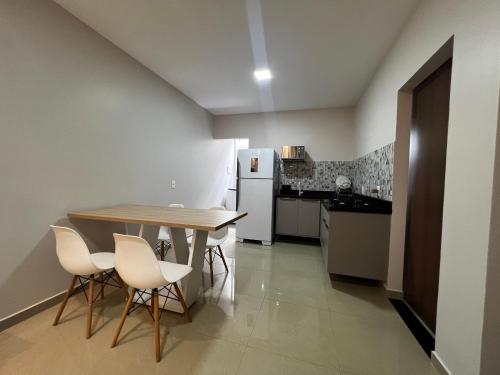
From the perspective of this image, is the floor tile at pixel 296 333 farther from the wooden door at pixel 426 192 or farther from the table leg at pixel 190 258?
the wooden door at pixel 426 192

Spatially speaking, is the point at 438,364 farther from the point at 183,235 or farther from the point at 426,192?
the point at 183,235

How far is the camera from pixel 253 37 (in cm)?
204

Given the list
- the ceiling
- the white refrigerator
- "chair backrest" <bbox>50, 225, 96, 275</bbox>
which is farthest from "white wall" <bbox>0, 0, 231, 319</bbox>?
the white refrigerator

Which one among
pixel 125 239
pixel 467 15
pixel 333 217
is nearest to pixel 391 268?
pixel 333 217

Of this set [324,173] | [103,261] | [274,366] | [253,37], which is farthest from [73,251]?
[324,173]

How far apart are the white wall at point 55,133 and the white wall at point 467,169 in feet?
9.50

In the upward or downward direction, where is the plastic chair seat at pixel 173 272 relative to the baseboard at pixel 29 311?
upward

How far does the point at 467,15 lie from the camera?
42.8 inches

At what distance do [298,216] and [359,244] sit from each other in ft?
5.14

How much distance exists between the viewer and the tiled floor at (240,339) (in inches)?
49.1

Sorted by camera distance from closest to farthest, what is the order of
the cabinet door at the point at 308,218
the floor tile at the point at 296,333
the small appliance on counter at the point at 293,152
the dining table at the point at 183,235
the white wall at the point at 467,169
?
the white wall at the point at 467,169 → the floor tile at the point at 296,333 → the dining table at the point at 183,235 → the cabinet door at the point at 308,218 → the small appliance on counter at the point at 293,152

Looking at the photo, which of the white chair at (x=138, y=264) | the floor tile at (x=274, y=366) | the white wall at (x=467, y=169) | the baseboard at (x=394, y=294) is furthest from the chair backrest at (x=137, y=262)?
the baseboard at (x=394, y=294)

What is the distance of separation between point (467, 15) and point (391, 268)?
2008 millimetres

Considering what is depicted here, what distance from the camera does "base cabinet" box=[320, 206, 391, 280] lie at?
6.79 ft
